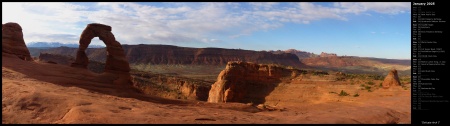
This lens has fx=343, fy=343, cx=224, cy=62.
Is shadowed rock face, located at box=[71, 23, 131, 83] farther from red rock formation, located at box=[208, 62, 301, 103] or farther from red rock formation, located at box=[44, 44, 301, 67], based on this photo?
red rock formation, located at box=[44, 44, 301, 67]

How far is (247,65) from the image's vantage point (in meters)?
28.4

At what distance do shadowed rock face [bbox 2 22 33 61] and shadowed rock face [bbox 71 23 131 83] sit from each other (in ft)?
9.11

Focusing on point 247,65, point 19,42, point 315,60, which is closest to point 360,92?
point 247,65

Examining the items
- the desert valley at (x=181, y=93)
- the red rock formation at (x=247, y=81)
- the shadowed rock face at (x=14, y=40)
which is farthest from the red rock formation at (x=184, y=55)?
the shadowed rock face at (x=14, y=40)

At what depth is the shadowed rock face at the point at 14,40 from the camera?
18281 millimetres

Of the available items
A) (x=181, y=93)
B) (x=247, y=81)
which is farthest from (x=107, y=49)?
(x=181, y=93)

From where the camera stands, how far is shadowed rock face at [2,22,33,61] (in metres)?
18.3

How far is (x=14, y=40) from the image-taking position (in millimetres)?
18906

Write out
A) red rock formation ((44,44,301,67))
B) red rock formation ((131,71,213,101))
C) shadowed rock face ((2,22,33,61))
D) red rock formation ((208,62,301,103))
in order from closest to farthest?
shadowed rock face ((2,22,33,61)) → red rock formation ((208,62,301,103)) → red rock formation ((131,71,213,101)) → red rock formation ((44,44,301,67))

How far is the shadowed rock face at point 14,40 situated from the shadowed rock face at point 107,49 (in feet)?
9.11

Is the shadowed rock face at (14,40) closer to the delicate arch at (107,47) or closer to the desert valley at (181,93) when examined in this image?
the desert valley at (181,93)

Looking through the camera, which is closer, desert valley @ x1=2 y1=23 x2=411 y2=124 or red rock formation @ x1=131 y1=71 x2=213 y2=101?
desert valley @ x1=2 y1=23 x2=411 y2=124

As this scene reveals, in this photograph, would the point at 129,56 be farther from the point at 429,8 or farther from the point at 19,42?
the point at 429,8

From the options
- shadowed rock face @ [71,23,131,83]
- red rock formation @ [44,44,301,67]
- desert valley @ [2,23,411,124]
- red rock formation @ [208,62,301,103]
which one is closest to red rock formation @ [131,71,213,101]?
desert valley @ [2,23,411,124]
